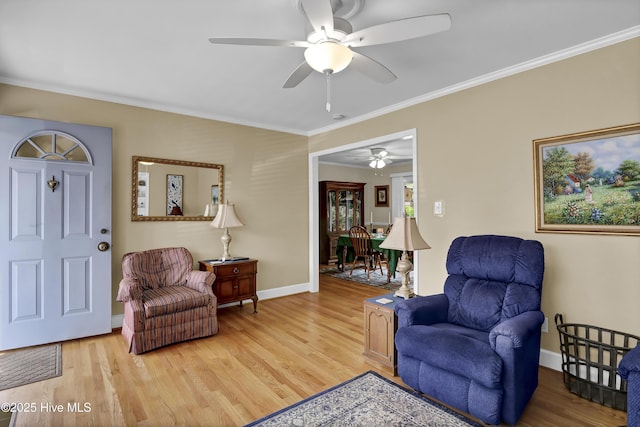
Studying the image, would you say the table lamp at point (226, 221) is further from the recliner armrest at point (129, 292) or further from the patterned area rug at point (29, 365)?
the patterned area rug at point (29, 365)

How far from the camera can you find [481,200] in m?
3.12

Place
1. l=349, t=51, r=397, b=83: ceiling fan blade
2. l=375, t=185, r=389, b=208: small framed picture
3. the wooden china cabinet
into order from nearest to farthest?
l=349, t=51, r=397, b=83: ceiling fan blade → the wooden china cabinet → l=375, t=185, r=389, b=208: small framed picture

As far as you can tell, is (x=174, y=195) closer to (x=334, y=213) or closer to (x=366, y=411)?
(x=366, y=411)

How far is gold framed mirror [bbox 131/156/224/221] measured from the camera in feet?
12.4

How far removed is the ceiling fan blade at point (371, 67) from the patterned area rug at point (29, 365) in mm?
3208

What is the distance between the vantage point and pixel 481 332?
234 cm

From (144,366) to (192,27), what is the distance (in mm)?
2626

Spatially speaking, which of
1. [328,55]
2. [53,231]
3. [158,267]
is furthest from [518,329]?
[53,231]

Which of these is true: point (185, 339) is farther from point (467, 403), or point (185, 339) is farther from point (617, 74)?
point (617, 74)

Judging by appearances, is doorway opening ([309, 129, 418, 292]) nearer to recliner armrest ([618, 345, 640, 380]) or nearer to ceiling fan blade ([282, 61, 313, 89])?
ceiling fan blade ([282, 61, 313, 89])

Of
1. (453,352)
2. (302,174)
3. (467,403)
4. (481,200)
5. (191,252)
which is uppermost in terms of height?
(302,174)

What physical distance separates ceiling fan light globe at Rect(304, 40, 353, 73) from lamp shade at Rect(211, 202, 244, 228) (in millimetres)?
2583

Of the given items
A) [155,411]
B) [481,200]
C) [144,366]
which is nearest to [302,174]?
[481,200]

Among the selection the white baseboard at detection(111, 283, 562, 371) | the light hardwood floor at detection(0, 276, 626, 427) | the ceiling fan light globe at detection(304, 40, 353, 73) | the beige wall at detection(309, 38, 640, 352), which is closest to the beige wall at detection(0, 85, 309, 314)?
the white baseboard at detection(111, 283, 562, 371)
